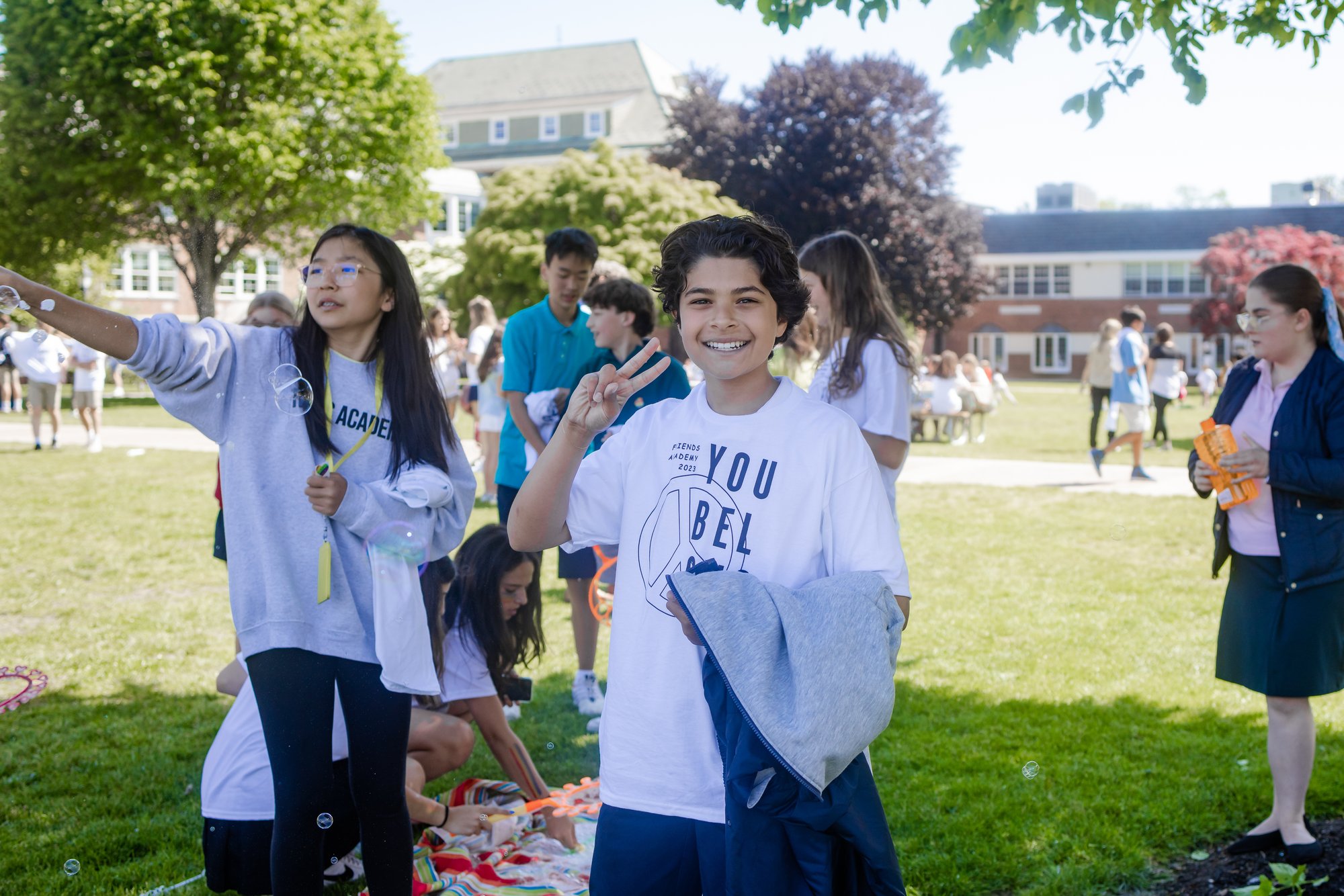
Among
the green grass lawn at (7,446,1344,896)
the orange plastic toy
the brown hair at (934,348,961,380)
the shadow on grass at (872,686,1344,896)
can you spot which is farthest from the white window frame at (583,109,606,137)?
the shadow on grass at (872,686,1344,896)

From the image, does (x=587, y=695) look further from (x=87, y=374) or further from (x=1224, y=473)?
(x=87, y=374)

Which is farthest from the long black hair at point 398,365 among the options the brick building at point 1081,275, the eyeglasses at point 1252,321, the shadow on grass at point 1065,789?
the brick building at point 1081,275

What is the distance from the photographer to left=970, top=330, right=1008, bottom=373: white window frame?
5603 cm

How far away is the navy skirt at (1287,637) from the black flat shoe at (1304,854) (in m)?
0.50

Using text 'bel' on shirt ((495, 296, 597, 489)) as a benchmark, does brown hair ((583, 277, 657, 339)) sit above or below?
above

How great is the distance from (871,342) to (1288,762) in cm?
199

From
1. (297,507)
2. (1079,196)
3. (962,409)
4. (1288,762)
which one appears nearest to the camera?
(297,507)

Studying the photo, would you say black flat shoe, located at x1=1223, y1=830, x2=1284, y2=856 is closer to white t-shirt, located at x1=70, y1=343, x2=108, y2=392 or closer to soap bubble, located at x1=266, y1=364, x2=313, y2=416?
soap bubble, located at x1=266, y1=364, x2=313, y2=416

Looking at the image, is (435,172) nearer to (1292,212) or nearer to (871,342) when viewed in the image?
(1292,212)

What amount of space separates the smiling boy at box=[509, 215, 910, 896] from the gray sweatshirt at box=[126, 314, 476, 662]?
0.74 meters

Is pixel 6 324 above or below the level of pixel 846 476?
above

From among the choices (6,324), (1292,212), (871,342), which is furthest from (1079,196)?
(871,342)

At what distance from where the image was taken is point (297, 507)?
2.92m

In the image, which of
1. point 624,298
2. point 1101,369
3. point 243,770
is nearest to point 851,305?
point 624,298
